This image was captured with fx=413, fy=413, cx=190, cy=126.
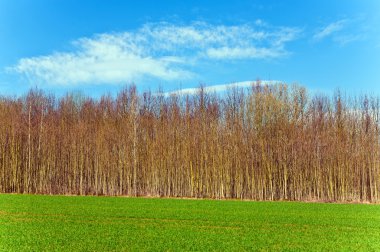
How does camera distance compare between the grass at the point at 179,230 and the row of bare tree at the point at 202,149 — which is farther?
the row of bare tree at the point at 202,149

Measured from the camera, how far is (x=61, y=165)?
25.2 m

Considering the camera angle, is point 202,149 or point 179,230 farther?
point 202,149

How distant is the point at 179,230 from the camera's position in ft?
33.0

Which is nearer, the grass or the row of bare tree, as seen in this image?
the grass

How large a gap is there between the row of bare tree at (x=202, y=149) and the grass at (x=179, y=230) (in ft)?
24.5

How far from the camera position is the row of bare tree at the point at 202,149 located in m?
21.9

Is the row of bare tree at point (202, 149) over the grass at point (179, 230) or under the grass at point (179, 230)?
over

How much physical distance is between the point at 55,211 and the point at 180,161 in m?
10.4

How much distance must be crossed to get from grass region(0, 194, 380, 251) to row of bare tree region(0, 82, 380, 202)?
7482 millimetres

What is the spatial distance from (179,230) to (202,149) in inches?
531

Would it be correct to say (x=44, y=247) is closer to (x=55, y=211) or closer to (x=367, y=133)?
(x=55, y=211)

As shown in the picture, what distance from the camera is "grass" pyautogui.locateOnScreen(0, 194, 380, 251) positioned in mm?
8125

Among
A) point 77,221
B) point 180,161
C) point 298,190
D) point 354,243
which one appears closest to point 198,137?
point 180,161

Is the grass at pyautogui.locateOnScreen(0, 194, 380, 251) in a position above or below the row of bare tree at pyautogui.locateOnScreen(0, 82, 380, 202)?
below
